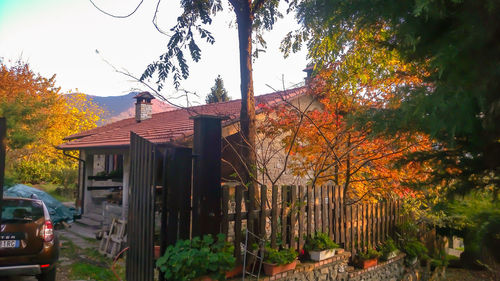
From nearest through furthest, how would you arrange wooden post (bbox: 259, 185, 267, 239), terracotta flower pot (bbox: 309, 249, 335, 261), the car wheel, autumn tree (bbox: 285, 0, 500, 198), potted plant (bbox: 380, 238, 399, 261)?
autumn tree (bbox: 285, 0, 500, 198), wooden post (bbox: 259, 185, 267, 239), terracotta flower pot (bbox: 309, 249, 335, 261), the car wheel, potted plant (bbox: 380, 238, 399, 261)

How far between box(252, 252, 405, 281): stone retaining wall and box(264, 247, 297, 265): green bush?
0.54 feet

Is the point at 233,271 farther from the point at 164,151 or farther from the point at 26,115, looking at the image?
the point at 26,115

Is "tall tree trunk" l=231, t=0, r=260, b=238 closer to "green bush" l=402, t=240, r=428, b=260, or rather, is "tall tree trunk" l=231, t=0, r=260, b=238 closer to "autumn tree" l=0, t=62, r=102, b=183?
"green bush" l=402, t=240, r=428, b=260

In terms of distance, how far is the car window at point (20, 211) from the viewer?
5878mm

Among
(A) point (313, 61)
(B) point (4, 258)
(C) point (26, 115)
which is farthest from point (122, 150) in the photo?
(A) point (313, 61)

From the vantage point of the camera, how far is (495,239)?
67.0 inches

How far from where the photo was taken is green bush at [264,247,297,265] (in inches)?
168

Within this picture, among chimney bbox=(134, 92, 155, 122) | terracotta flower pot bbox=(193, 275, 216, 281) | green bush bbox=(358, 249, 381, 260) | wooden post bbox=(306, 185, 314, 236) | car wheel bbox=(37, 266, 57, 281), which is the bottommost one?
car wheel bbox=(37, 266, 57, 281)

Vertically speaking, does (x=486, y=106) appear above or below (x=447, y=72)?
below

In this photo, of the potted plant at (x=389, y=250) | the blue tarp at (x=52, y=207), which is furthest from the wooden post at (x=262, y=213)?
the blue tarp at (x=52, y=207)

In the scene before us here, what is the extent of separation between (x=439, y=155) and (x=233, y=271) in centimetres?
283

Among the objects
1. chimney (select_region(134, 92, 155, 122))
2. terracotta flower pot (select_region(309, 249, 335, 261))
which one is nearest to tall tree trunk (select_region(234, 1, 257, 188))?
terracotta flower pot (select_region(309, 249, 335, 261))

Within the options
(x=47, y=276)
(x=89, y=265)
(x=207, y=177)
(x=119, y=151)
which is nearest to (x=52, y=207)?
(x=119, y=151)

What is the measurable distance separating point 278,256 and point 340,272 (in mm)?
1491
